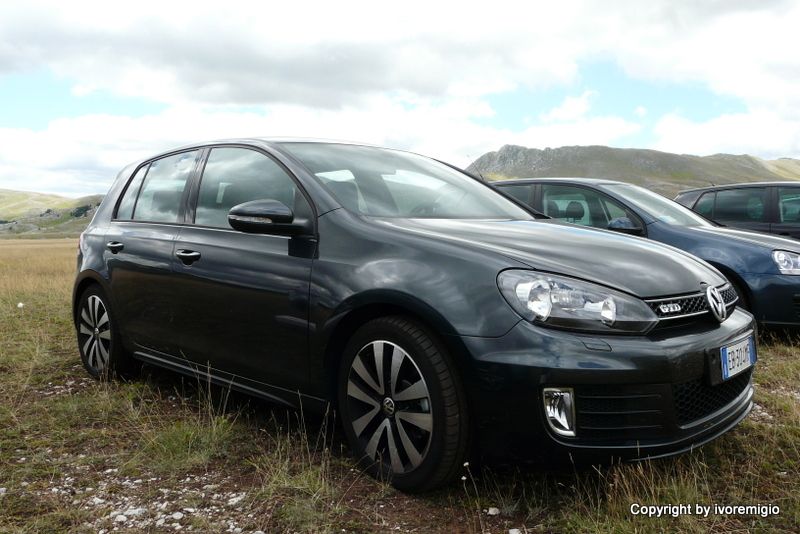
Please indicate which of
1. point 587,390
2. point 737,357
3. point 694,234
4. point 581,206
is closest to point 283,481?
point 587,390

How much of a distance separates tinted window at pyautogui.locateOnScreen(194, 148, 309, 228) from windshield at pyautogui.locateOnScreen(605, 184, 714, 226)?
12.7 feet

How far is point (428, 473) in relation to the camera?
261 centimetres

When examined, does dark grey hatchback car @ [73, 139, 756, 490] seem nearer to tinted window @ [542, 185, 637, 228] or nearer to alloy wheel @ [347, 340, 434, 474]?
alloy wheel @ [347, 340, 434, 474]

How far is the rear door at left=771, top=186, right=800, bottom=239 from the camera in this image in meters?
7.80

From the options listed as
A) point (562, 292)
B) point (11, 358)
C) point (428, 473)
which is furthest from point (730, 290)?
point (11, 358)

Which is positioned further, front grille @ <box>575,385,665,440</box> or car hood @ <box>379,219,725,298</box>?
car hood @ <box>379,219,725,298</box>

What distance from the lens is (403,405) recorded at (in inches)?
105

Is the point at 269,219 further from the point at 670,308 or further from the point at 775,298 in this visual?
the point at 775,298

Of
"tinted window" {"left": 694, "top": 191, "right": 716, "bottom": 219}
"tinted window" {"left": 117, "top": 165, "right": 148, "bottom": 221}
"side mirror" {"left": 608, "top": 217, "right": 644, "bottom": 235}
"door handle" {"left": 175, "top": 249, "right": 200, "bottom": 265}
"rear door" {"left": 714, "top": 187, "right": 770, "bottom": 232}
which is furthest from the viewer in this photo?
"tinted window" {"left": 694, "top": 191, "right": 716, "bottom": 219}

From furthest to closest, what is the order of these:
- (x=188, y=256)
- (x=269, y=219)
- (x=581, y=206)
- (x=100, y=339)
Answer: (x=581, y=206) < (x=100, y=339) < (x=188, y=256) < (x=269, y=219)

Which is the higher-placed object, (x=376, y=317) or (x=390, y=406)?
(x=376, y=317)

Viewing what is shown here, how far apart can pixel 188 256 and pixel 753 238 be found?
4.45 m

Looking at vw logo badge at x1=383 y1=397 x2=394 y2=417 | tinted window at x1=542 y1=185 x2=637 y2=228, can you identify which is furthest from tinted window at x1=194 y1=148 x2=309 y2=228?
tinted window at x1=542 y1=185 x2=637 y2=228

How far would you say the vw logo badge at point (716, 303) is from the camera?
9.04ft
